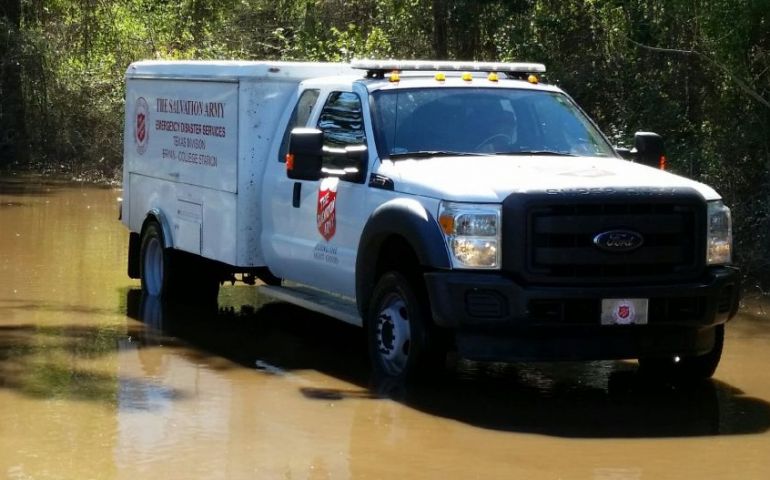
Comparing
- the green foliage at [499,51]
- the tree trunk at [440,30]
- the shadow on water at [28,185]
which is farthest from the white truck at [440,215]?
the shadow on water at [28,185]

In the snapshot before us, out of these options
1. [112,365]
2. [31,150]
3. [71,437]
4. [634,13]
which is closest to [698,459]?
[71,437]

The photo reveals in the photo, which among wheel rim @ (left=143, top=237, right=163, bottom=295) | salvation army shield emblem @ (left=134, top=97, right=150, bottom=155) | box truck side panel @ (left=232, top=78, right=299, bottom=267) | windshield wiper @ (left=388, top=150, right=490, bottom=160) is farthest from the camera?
salvation army shield emblem @ (left=134, top=97, right=150, bottom=155)

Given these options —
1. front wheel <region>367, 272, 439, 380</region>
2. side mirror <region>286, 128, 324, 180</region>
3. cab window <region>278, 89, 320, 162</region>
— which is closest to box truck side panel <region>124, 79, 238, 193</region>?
cab window <region>278, 89, 320, 162</region>

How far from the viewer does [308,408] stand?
848 centimetres

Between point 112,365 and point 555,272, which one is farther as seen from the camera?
point 112,365

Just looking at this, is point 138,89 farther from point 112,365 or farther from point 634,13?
point 634,13

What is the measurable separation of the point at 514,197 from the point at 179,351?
3112mm

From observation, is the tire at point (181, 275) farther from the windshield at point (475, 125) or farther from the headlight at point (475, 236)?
the headlight at point (475, 236)

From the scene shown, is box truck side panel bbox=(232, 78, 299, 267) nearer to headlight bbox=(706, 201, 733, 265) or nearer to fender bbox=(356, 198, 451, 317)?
fender bbox=(356, 198, 451, 317)

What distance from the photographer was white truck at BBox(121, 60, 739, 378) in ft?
27.8

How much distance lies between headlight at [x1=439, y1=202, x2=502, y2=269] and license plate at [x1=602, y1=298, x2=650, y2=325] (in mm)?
676

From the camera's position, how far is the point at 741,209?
48.1 ft

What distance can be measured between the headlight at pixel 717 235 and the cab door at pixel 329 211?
2193 mm

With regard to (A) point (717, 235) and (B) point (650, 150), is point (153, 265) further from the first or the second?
(A) point (717, 235)
